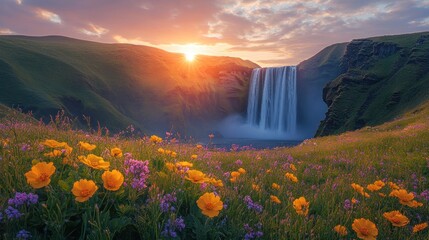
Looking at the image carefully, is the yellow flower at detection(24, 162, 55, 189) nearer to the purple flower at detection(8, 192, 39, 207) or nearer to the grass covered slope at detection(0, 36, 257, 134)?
the purple flower at detection(8, 192, 39, 207)

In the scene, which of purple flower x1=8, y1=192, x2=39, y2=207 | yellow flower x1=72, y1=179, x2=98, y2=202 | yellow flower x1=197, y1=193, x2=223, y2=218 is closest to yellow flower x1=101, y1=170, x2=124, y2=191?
yellow flower x1=72, y1=179, x2=98, y2=202

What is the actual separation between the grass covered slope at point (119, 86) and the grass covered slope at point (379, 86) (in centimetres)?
4001

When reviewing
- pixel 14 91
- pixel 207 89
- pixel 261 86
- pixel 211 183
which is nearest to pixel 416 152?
pixel 211 183

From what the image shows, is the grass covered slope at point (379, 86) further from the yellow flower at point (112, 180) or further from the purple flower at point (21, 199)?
the purple flower at point (21, 199)

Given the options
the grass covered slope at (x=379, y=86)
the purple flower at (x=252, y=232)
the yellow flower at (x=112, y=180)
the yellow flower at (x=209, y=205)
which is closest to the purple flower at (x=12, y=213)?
the yellow flower at (x=112, y=180)

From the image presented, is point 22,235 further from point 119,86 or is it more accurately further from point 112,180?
point 119,86

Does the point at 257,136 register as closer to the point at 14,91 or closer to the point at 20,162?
the point at 14,91

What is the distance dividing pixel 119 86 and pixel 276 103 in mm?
48149

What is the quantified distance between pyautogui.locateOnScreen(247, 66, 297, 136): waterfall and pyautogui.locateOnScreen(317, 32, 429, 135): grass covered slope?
37.1 ft

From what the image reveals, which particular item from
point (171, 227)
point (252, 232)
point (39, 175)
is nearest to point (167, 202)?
point (171, 227)

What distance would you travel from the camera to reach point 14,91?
2677 inches

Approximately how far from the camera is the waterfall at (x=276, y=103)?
9375cm

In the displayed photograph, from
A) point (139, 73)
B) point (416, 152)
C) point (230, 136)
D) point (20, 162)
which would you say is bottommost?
point (230, 136)

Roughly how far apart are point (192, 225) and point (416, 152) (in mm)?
10826
